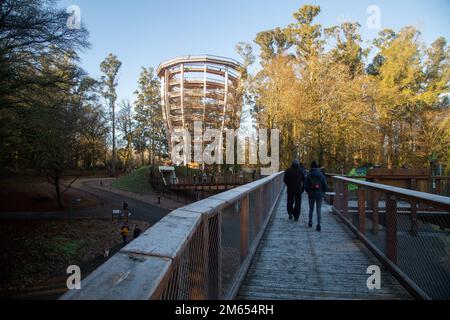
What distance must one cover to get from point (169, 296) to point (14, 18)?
17.1 metres

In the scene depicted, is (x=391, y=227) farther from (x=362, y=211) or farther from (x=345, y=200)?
(x=345, y=200)

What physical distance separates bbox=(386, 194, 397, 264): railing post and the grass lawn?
38.8 metres

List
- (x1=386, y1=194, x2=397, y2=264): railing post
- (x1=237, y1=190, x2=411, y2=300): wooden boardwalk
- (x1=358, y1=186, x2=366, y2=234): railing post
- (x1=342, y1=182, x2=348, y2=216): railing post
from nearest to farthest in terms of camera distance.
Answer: (x1=237, y1=190, x2=411, y2=300): wooden boardwalk < (x1=386, y1=194, x2=397, y2=264): railing post < (x1=358, y1=186, x2=366, y2=234): railing post < (x1=342, y1=182, x2=348, y2=216): railing post

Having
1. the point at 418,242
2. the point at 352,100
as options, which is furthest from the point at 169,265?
the point at 352,100

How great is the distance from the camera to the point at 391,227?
13.8ft

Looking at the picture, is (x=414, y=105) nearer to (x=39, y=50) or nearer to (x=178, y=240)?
(x=39, y=50)

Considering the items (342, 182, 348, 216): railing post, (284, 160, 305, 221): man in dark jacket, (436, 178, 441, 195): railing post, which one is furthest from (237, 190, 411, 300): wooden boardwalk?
(436, 178, 441, 195): railing post

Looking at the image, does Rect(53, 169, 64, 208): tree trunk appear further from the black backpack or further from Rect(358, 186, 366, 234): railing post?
Rect(358, 186, 366, 234): railing post

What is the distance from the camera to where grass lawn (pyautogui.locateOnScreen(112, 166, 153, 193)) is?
4141 cm

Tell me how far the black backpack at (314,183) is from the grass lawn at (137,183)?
35767 mm

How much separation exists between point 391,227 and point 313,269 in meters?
1.22

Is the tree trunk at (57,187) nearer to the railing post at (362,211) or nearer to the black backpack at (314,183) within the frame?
the black backpack at (314,183)

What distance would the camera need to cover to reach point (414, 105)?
90.6 ft

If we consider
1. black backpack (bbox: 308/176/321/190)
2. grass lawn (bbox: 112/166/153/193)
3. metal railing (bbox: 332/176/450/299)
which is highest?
black backpack (bbox: 308/176/321/190)
